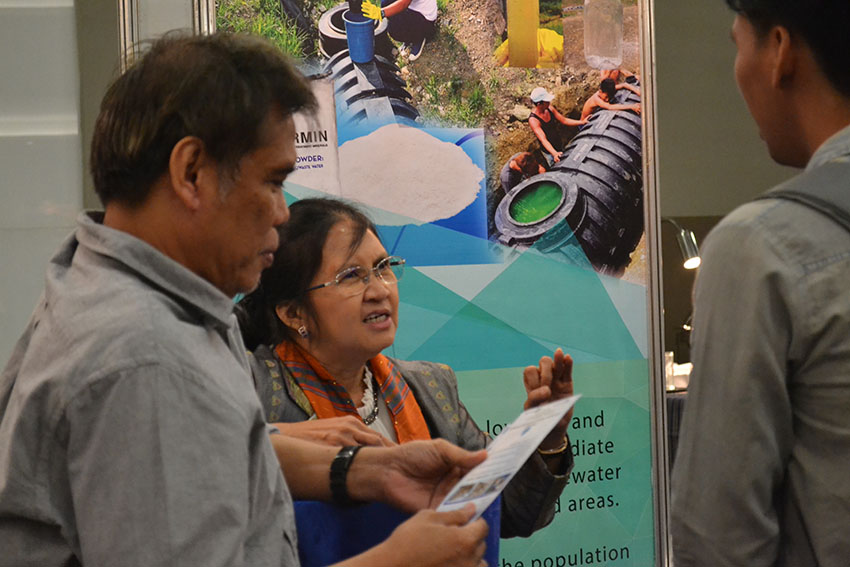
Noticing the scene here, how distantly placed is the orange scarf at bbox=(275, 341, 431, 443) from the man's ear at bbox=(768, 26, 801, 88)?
1.23 m

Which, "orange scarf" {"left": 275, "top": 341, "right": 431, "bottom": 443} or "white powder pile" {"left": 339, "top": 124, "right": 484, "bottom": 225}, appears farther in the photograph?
"white powder pile" {"left": 339, "top": 124, "right": 484, "bottom": 225}

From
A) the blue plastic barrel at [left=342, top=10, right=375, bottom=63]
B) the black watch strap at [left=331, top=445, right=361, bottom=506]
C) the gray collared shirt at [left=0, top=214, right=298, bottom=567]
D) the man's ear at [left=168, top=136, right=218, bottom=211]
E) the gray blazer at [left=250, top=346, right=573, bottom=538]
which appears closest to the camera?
the gray collared shirt at [left=0, top=214, right=298, bottom=567]

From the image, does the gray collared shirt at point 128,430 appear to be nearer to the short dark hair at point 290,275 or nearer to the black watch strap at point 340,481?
the black watch strap at point 340,481

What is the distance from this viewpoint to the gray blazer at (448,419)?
1.86 m

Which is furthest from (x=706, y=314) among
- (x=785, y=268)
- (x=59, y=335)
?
(x=59, y=335)

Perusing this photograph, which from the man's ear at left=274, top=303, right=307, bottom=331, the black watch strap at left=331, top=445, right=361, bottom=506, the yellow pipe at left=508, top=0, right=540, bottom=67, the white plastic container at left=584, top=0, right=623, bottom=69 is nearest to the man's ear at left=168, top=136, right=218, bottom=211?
the black watch strap at left=331, top=445, right=361, bottom=506

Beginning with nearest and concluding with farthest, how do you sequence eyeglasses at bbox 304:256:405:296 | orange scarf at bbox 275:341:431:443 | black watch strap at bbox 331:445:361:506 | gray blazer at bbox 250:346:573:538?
black watch strap at bbox 331:445:361:506 → gray blazer at bbox 250:346:573:538 → orange scarf at bbox 275:341:431:443 → eyeglasses at bbox 304:256:405:296

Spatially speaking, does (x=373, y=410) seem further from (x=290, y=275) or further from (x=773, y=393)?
(x=773, y=393)

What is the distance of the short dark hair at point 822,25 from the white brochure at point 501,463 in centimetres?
58

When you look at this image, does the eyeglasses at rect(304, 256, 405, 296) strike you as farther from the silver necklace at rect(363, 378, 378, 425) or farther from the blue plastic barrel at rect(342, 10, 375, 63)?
the blue plastic barrel at rect(342, 10, 375, 63)

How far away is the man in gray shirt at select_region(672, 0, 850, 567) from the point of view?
43.7 inches

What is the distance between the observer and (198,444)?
0.96m

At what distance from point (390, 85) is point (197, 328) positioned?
2008 mm

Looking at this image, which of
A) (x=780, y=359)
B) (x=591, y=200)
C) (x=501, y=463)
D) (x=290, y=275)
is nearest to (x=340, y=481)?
(x=501, y=463)
